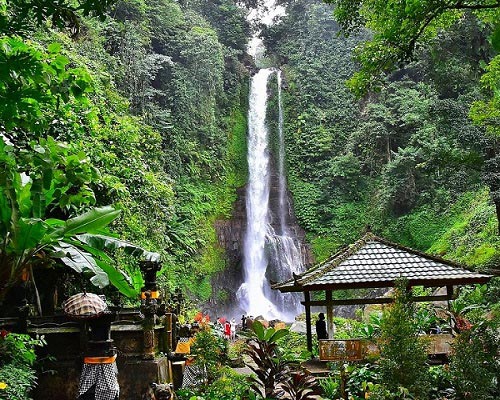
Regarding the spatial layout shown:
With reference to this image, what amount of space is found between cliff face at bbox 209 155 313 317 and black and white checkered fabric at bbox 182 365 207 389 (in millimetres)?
14545

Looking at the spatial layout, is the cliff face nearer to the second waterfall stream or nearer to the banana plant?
the second waterfall stream

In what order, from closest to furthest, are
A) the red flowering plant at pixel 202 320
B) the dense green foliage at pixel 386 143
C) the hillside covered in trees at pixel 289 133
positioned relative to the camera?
the red flowering plant at pixel 202 320
the hillside covered in trees at pixel 289 133
the dense green foliage at pixel 386 143

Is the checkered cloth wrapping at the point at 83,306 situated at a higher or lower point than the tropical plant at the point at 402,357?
higher

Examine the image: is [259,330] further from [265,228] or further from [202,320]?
[265,228]

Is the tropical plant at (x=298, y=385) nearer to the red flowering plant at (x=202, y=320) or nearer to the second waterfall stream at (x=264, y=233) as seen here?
the red flowering plant at (x=202, y=320)

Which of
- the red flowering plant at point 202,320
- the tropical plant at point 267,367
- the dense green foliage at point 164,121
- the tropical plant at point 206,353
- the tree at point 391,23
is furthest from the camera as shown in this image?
the dense green foliage at point 164,121

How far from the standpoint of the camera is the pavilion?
28.3 ft

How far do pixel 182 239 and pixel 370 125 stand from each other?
11118mm

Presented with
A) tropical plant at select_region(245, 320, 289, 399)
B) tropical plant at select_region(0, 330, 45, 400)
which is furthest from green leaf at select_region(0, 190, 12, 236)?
tropical plant at select_region(245, 320, 289, 399)

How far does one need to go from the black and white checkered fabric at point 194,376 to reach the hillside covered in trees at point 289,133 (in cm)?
336

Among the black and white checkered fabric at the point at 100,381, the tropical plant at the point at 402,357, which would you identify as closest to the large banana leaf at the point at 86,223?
the black and white checkered fabric at the point at 100,381

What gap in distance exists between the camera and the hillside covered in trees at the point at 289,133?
43.3 feet

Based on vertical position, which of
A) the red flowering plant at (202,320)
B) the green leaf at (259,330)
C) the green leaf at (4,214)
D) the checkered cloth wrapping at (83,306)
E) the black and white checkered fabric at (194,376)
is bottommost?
the black and white checkered fabric at (194,376)

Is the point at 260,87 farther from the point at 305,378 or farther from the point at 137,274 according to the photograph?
the point at 305,378
